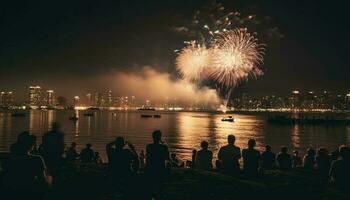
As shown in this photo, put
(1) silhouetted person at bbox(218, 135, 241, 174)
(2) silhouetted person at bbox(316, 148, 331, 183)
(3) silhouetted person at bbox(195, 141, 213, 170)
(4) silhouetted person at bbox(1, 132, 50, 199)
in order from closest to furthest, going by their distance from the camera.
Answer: (4) silhouetted person at bbox(1, 132, 50, 199) → (1) silhouetted person at bbox(218, 135, 241, 174) → (3) silhouetted person at bbox(195, 141, 213, 170) → (2) silhouetted person at bbox(316, 148, 331, 183)

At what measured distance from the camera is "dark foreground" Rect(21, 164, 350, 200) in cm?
993

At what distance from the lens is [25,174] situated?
7000 mm

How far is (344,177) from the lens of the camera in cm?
1010

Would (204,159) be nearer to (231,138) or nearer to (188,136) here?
(231,138)

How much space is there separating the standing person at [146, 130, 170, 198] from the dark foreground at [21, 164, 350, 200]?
343 mm

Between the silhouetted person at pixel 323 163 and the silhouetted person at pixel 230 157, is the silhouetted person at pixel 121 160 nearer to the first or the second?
the silhouetted person at pixel 230 157

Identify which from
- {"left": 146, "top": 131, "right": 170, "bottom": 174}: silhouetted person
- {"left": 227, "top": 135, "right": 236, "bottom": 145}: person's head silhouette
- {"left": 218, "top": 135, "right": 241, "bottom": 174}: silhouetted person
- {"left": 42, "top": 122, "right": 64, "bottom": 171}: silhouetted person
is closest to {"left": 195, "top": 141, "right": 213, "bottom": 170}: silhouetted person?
{"left": 218, "top": 135, "right": 241, "bottom": 174}: silhouetted person

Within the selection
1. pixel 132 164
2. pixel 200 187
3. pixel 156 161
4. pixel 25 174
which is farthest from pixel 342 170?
pixel 25 174

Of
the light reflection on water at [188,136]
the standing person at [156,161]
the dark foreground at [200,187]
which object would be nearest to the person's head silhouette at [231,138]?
the dark foreground at [200,187]

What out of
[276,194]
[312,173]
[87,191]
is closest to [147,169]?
[87,191]

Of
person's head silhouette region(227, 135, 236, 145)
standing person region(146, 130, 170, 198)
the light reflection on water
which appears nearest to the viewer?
standing person region(146, 130, 170, 198)

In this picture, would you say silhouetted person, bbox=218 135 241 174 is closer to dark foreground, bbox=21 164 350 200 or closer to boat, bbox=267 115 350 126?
dark foreground, bbox=21 164 350 200

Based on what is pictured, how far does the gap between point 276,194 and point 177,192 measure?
2.71 m

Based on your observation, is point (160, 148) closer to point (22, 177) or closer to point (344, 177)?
point (22, 177)
